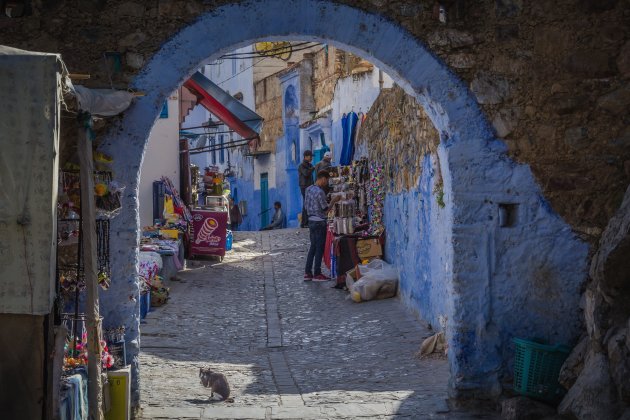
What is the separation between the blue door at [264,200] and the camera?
32.7 meters

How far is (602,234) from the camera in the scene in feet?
21.7

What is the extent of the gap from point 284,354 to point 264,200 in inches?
939

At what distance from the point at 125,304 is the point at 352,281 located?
6.39 m

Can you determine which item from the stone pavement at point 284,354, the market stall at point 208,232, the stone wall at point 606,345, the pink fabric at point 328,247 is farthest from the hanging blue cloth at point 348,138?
the stone wall at point 606,345

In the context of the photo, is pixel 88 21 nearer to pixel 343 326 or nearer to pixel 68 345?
pixel 68 345

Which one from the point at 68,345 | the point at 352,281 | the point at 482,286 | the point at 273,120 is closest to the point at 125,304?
the point at 68,345

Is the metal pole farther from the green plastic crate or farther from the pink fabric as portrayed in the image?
the pink fabric

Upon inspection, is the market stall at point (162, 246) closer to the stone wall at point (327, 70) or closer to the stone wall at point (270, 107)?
the stone wall at point (327, 70)

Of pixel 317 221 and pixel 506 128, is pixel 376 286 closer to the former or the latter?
pixel 317 221

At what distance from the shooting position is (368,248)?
43.2 feet

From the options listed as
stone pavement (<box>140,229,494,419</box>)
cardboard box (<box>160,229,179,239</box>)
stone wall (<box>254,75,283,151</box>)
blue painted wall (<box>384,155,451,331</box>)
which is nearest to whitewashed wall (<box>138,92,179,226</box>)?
cardboard box (<box>160,229,179,239</box>)

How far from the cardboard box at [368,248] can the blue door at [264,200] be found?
1930 cm

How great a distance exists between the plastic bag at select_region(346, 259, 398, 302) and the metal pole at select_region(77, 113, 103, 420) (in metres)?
6.69

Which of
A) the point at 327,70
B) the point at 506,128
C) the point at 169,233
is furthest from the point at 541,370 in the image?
the point at 327,70
